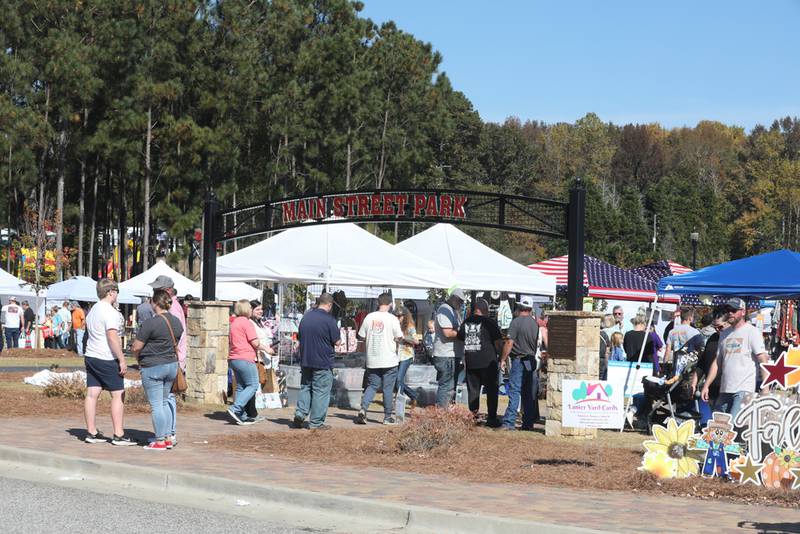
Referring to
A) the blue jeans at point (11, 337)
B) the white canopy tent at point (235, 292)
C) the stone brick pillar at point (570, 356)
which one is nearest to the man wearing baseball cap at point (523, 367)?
the stone brick pillar at point (570, 356)

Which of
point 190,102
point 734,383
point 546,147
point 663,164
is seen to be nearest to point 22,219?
point 190,102

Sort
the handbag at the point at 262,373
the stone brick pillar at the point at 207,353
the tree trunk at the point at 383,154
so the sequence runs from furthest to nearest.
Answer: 1. the tree trunk at the point at 383,154
2. the stone brick pillar at the point at 207,353
3. the handbag at the point at 262,373

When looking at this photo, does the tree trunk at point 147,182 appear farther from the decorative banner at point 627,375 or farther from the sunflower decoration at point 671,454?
the sunflower decoration at point 671,454

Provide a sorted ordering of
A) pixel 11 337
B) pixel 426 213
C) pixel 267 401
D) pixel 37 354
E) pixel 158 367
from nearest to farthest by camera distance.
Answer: pixel 158 367 < pixel 267 401 < pixel 426 213 < pixel 37 354 < pixel 11 337

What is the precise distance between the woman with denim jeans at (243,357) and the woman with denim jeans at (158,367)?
2.75 meters

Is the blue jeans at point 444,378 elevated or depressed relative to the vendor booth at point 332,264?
depressed

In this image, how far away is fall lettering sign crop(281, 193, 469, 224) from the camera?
17.9 m

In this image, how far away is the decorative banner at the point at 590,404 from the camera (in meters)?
13.1

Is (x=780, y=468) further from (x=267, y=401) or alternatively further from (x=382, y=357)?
(x=267, y=401)

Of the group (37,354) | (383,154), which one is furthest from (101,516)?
(383,154)

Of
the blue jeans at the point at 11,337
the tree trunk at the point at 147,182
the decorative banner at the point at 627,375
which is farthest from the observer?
the tree trunk at the point at 147,182

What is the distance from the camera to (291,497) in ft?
31.1

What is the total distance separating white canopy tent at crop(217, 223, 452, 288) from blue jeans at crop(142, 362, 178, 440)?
786 centimetres

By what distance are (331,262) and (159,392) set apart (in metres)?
8.49
